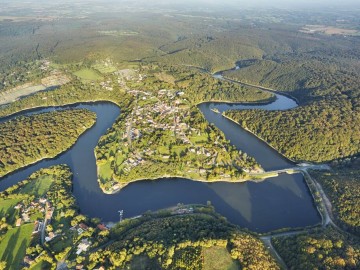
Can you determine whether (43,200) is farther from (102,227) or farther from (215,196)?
(215,196)

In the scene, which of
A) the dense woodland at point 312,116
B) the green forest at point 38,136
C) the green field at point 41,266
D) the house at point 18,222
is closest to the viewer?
the green field at point 41,266

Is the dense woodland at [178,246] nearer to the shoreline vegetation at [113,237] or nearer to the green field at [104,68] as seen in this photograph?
the shoreline vegetation at [113,237]

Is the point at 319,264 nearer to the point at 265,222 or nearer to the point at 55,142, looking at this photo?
the point at 265,222

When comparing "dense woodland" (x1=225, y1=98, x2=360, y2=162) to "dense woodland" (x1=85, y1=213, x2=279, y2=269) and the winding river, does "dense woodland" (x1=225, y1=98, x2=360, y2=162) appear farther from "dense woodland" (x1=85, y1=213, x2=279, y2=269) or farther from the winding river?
"dense woodland" (x1=85, y1=213, x2=279, y2=269)

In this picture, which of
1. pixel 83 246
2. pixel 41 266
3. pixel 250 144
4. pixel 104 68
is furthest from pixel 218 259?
pixel 104 68

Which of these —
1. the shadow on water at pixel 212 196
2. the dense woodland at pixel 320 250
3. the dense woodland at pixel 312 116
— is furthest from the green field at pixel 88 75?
the dense woodland at pixel 320 250

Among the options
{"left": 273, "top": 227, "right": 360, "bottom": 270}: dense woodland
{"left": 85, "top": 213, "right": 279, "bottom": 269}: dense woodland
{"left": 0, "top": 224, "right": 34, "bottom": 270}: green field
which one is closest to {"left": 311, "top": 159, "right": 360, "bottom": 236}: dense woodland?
{"left": 273, "top": 227, "right": 360, "bottom": 270}: dense woodland
